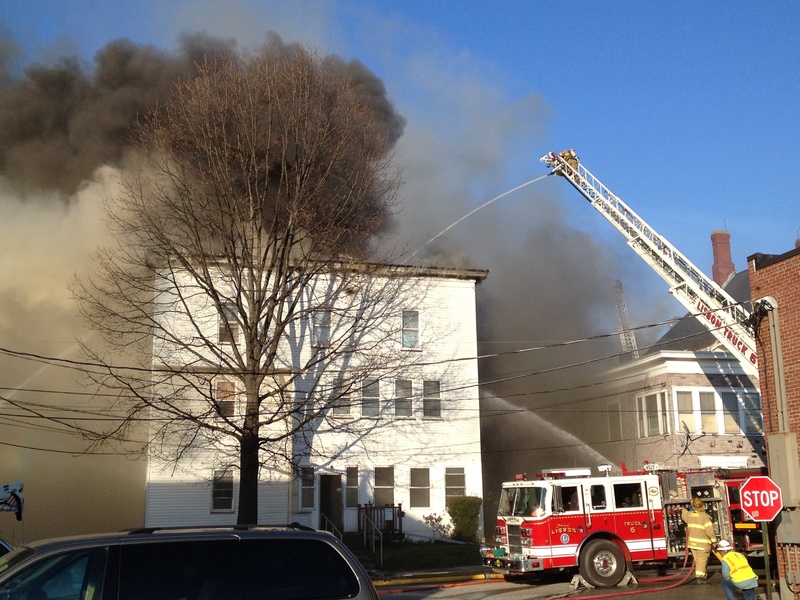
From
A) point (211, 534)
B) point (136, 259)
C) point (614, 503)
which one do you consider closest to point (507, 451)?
point (614, 503)

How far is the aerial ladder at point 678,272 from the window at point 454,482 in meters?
8.00

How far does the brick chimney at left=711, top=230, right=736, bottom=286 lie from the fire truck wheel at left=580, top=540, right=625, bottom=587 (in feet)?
115

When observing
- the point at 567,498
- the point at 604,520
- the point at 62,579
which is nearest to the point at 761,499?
the point at 604,520

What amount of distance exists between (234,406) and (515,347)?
1385cm

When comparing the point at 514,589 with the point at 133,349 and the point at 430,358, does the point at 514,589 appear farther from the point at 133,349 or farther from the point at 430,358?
the point at 133,349

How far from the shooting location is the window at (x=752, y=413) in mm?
23688

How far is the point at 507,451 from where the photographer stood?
27641 mm

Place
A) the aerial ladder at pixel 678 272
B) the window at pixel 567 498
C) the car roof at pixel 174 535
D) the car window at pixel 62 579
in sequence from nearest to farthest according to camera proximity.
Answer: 1. the car window at pixel 62 579
2. the car roof at pixel 174 535
3. the window at pixel 567 498
4. the aerial ladder at pixel 678 272

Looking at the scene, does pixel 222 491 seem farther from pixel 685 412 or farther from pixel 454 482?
pixel 685 412

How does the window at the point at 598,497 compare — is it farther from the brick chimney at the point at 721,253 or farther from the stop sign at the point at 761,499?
the brick chimney at the point at 721,253

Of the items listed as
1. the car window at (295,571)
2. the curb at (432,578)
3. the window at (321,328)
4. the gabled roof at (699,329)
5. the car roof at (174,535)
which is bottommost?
the curb at (432,578)

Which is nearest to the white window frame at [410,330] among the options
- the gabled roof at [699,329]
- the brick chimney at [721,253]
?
the gabled roof at [699,329]

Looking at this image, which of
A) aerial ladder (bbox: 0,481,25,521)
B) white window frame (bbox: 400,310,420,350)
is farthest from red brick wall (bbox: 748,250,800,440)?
aerial ladder (bbox: 0,481,25,521)

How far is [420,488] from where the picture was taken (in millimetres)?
22359
